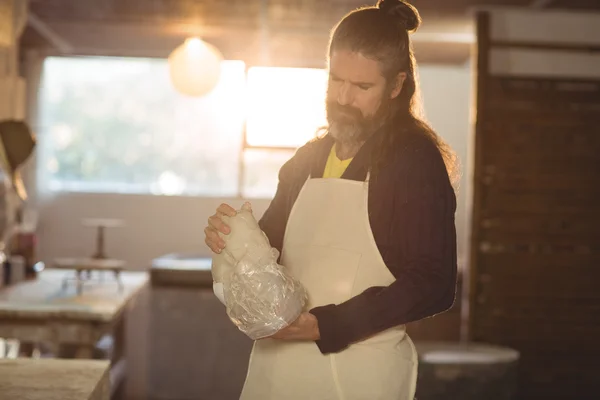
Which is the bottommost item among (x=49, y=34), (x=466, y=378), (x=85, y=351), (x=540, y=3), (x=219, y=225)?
(x=466, y=378)

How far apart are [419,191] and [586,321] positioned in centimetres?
416

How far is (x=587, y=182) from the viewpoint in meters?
5.14

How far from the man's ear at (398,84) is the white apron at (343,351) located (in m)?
0.20

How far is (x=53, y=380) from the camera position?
5.61 ft

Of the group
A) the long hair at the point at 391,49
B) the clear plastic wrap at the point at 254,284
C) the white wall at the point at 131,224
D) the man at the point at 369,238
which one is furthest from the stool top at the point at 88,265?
the white wall at the point at 131,224

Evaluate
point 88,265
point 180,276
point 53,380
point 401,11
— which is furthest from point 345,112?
point 180,276

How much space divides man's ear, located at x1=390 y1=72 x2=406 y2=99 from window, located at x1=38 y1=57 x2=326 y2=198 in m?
6.77

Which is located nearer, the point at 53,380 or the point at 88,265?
the point at 53,380

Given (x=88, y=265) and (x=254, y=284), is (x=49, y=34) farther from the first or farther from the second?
(x=254, y=284)

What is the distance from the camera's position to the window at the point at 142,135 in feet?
27.8

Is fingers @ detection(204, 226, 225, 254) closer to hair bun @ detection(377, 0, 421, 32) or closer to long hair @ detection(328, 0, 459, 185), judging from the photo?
long hair @ detection(328, 0, 459, 185)

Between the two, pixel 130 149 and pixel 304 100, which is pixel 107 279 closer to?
pixel 304 100

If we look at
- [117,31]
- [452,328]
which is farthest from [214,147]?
[452,328]

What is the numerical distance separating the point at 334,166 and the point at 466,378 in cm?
224
